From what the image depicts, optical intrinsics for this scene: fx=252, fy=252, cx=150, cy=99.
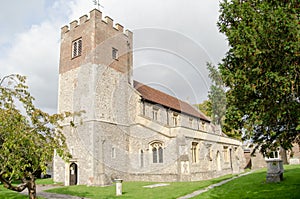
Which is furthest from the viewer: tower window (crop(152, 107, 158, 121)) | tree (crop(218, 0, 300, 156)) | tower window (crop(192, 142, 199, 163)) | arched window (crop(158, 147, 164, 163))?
tower window (crop(152, 107, 158, 121))

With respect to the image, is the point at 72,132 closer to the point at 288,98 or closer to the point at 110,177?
the point at 110,177

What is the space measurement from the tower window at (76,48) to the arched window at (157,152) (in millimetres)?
10368

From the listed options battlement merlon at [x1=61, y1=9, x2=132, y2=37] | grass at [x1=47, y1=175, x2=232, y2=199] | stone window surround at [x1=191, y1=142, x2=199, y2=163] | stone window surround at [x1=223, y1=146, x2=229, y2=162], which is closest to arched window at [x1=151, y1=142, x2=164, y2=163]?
stone window surround at [x1=191, y1=142, x2=199, y2=163]

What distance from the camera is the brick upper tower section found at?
21.4 metres

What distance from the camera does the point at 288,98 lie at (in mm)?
6699

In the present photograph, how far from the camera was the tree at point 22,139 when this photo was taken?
25.0 feet

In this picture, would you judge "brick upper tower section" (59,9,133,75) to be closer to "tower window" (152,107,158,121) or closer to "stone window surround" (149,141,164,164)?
"tower window" (152,107,158,121)

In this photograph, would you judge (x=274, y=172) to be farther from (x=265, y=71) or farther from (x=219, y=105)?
(x=265, y=71)

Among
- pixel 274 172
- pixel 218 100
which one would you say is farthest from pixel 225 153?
pixel 274 172

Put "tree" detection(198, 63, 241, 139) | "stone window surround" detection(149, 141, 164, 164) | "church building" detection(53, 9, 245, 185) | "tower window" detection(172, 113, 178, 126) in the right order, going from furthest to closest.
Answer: "tower window" detection(172, 113, 178, 126) < "stone window surround" detection(149, 141, 164, 164) < "church building" detection(53, 9, 245, 185) < "tree" detection(198, 63, 241, 139)

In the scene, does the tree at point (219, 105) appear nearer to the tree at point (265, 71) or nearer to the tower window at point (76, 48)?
the tree at point (265, 71)

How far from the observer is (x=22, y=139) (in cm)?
768

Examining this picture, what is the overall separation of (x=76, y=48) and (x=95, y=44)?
104 inches

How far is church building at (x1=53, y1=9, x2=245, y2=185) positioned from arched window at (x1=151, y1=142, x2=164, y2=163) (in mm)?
80
